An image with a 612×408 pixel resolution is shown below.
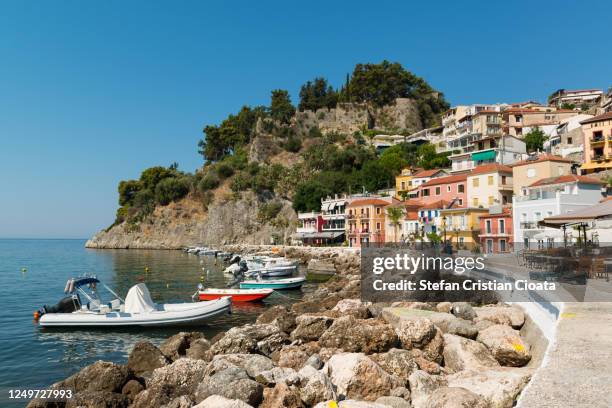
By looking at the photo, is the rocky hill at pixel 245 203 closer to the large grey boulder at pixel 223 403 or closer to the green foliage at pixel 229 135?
the green foliage at pixel 229 135

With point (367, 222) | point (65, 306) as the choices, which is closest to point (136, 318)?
point (65, 306)

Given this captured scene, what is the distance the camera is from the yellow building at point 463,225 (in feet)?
141

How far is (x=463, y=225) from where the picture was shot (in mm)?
43812

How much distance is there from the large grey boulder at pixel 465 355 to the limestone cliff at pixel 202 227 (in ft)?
236

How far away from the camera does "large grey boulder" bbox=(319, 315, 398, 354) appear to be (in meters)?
10.6

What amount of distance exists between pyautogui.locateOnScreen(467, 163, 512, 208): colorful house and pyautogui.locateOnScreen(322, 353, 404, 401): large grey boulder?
132 feet

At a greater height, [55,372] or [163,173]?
[163,173]

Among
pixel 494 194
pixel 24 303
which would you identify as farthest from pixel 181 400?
pixel 494 194

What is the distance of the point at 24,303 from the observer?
96.5ft

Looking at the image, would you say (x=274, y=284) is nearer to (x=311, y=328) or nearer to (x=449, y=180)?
(x=311, y=328)

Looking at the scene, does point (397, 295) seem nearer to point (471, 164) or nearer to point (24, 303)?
point (24, 303)

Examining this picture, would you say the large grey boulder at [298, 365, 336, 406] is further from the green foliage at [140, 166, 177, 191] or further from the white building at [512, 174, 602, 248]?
the green foliage at [140, 166, 177, 191]

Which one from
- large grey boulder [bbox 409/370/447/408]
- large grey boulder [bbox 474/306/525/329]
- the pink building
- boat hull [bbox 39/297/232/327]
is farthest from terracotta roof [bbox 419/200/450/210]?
large grey boulder [bbox 409/370/447/408]

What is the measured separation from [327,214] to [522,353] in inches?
2403
